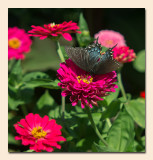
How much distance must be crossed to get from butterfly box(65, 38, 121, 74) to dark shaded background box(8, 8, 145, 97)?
57 centimetres

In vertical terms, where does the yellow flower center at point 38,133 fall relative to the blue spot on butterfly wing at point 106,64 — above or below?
below

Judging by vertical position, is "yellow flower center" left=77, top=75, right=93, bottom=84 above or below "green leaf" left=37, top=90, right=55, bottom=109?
above

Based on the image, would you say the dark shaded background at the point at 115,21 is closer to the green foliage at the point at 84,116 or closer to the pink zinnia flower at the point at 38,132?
the green foliage at the point at 84,116

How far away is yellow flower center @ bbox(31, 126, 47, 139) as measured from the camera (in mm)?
869

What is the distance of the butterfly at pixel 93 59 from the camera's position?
2.68 feet

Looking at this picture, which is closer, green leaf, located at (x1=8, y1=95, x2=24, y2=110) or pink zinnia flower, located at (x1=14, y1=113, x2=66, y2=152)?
pink zinnia flower, located at (x1=14, y1=113, x2=66, y2=152)

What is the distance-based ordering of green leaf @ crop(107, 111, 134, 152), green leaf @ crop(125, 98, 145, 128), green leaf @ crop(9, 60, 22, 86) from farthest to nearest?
green leaf @ crop(9, 60, 22, 86), green leaf @ crop(125, 98, 145, 128), green leaf @ crop(107, 111, 134, 152)

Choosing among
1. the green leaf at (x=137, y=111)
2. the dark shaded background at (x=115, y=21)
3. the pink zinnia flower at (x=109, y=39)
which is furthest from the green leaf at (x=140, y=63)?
the green leaf at (x=137, y=111)

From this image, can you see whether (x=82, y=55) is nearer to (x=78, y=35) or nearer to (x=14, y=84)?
(x=78, y=35)

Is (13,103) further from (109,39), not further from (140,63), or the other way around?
(140,63)

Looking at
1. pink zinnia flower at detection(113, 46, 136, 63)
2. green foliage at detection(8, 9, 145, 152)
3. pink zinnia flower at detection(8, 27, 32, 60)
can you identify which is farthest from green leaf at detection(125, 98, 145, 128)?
pink zinnia flower at detection(8, 27, 32, 60)

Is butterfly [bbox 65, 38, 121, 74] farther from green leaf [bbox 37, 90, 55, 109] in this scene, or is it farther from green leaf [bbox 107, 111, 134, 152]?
green leaf [bbox 37, 90, 55, 109]

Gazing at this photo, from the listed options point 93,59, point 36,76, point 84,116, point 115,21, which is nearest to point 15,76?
point 36,76

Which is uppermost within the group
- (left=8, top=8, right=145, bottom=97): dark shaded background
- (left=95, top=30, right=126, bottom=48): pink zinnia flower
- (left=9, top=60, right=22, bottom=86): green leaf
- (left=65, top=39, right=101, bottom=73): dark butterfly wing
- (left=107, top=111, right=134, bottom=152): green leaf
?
(left=8, top=8, right=145, bottom=97): dark shaded background
